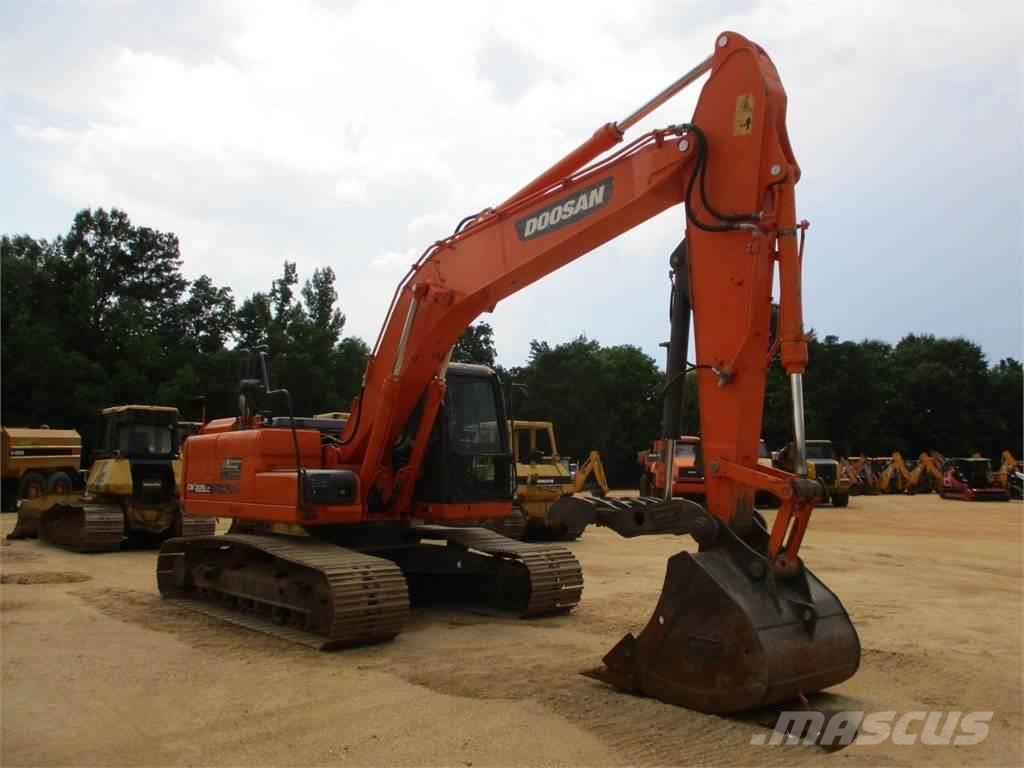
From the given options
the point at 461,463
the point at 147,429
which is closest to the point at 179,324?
the point at 147,429

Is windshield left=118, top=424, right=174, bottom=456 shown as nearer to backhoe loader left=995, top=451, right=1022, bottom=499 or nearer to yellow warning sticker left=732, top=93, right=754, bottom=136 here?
yellow warning sticker left=732, top=93, right=754, bottom=136

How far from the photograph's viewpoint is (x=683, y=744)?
15.1 ft

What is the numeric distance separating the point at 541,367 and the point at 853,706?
42557 mm

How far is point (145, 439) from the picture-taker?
52.4 feet

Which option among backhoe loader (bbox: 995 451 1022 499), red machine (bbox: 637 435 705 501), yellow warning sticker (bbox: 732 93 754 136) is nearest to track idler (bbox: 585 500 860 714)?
yellow warning sticker (bbox: 732 93 754 136)

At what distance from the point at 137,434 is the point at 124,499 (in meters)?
1.55

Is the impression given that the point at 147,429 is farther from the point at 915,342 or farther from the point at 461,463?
the point at 915,342

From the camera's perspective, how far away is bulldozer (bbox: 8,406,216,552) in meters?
14.3

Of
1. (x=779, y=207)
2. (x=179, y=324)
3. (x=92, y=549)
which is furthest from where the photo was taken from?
(x=179, y=324)

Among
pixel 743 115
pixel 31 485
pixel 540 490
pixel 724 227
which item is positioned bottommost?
pixel 540 490

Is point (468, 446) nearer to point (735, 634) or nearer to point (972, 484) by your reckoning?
point (735, 634)

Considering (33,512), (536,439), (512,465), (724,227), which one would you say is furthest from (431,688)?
(33,512)

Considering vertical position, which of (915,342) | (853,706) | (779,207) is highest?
(915,342)

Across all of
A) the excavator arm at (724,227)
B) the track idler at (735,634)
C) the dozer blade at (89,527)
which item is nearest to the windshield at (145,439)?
the dozer blade at (89,527)
